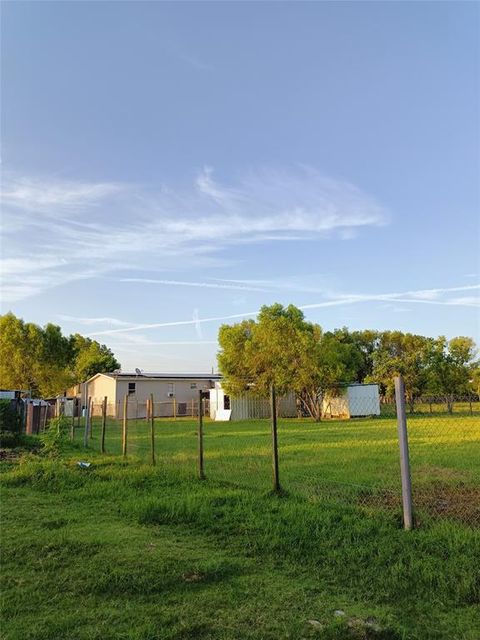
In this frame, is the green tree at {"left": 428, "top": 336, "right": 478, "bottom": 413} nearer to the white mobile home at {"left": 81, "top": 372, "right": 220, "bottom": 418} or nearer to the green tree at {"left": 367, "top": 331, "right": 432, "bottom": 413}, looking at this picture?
the green tree at {"left": 367, "top": 331, "right": 432, "bottom": 413}

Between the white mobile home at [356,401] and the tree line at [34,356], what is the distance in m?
23.3

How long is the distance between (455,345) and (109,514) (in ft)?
164

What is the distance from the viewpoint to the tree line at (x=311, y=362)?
35906mm

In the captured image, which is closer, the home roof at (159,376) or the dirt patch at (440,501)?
the dirt patch at (440,501)

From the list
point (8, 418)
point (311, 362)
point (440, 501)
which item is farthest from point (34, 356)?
point (440, 501)

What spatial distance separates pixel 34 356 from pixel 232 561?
43.0 metres

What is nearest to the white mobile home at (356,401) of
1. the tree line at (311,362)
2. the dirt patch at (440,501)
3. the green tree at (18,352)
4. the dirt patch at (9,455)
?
the tree line at (311,362)

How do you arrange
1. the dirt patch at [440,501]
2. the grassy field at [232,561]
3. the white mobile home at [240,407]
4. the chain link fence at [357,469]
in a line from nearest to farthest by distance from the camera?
the grassy field at [232,561], the dirt patch at [440,501], the chain link fence at [357,469], the white mobile home at [240,407]

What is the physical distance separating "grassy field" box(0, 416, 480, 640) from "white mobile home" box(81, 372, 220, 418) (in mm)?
34943

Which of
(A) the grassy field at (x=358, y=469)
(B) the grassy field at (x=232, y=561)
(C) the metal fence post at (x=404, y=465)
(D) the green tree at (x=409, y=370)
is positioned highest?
(D) the green tree at (x=409, y=370)

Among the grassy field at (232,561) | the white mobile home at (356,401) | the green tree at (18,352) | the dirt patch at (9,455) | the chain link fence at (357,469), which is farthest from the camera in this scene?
the green tree at (18,352)

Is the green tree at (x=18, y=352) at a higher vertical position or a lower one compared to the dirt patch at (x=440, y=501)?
higher

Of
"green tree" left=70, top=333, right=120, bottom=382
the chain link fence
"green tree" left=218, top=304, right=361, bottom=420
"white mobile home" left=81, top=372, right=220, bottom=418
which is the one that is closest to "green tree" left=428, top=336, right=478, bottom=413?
"green tree" left=218, top=304, right=361, bottom=420

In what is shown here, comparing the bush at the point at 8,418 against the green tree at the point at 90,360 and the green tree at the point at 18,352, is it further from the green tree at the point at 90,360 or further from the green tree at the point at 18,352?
the green tree at the point at 90,360
